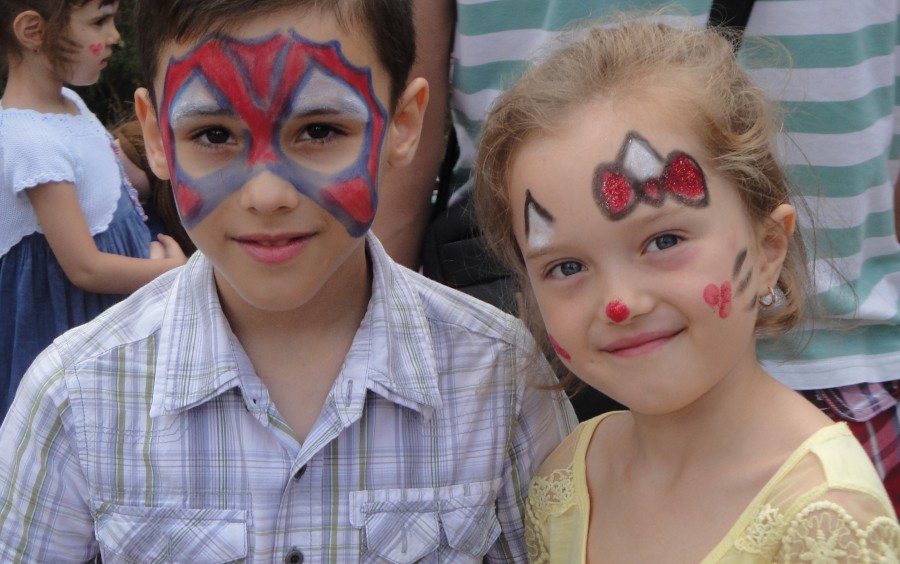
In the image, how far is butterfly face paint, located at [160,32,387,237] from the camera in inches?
64.1

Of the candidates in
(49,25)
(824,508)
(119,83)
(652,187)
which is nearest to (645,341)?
(652,187)

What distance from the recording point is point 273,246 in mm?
1687

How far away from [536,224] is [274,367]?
0.57 m

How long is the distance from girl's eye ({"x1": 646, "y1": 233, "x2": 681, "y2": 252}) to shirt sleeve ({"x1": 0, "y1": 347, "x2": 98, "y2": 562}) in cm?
102

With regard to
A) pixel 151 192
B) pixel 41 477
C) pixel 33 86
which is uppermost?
pixel 33 86

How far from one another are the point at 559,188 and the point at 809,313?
0.56 metres

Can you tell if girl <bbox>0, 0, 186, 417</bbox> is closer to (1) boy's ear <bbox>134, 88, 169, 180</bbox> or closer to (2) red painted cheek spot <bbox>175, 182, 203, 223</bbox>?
(1) boy's ear <bbox>134, 88, 169, 180</bbox>

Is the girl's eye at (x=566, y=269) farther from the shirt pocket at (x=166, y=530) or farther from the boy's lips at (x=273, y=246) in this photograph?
the shirt pocket at (x=166, y=530)

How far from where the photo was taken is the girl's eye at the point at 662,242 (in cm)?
157

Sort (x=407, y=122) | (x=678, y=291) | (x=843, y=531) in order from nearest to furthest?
(x=843, y=531) → (x=678, y=291) → (x=407, y=122)

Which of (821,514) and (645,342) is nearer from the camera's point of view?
(821,514)

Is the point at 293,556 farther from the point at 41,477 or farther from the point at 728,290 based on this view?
the point at 728,290

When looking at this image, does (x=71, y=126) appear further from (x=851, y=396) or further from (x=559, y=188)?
(x=851, y=396)

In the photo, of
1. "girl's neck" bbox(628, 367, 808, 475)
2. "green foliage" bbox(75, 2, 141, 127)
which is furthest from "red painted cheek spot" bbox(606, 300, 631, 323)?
"green foliage" bbox(75, 2, 141, 127)
